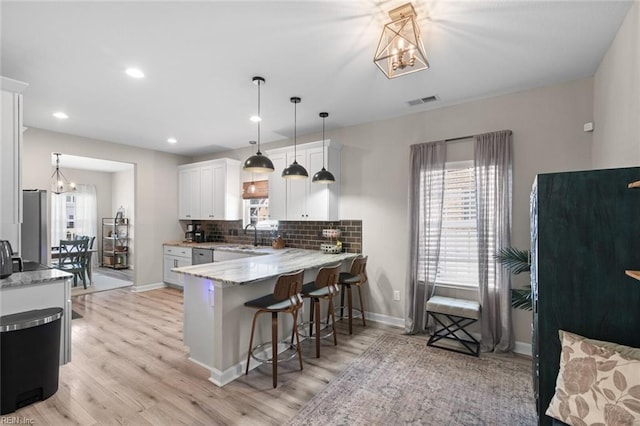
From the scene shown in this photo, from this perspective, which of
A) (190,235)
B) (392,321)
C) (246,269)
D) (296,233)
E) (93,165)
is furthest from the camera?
(93,165)

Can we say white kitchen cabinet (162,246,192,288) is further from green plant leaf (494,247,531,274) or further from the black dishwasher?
green plant leaf (494,247,531,274)

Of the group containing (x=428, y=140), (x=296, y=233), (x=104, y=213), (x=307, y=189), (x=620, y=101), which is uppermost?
(x=428, y=140)

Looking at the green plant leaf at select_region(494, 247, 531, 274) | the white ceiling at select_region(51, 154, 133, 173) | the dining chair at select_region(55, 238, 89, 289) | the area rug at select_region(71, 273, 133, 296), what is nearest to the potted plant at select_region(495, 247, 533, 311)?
the green plant leaf at select_region(494, 247, 531, 274)

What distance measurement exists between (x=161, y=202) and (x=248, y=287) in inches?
171

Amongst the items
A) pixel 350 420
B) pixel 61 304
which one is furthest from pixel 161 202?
pixel 350 420

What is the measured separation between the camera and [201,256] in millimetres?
5551

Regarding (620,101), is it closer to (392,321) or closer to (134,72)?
(392,321)

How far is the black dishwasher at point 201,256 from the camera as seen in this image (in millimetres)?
5435

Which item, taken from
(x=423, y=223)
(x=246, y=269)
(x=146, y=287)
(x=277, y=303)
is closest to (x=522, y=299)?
(x=423, y=223)

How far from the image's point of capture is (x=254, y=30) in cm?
222

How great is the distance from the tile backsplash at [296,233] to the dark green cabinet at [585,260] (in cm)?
283

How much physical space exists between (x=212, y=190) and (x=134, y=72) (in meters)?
3.22

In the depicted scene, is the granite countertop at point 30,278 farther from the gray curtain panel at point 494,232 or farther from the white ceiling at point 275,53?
the gray curtain panel at point 494,232

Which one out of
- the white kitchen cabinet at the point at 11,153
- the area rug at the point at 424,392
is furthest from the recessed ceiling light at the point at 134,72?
the area rug at the point at 424,392
